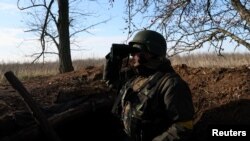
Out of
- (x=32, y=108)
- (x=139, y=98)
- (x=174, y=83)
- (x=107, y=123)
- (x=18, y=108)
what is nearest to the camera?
(x=174, y=83)

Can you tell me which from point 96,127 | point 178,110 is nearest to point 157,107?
point 178,110

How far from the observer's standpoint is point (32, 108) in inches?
241

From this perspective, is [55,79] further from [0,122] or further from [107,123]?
[0,122]

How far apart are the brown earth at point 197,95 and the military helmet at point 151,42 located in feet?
5.64

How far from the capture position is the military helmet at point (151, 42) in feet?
18.1

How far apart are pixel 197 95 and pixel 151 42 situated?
3048 mm

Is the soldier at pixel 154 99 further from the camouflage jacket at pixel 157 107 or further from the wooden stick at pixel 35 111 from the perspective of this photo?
the wooden stick at pixel 35 111

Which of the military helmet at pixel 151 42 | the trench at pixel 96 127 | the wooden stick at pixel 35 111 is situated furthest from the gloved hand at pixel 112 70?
the trench at pixel 96 127

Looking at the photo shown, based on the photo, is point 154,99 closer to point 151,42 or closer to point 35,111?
point 151,42

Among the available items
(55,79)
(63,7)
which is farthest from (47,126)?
(63,7)

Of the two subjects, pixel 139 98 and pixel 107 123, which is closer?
pixel 139 98

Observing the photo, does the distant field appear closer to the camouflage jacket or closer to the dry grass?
the dry grass

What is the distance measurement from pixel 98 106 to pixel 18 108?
113 cm

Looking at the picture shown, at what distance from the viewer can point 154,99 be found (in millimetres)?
5250
